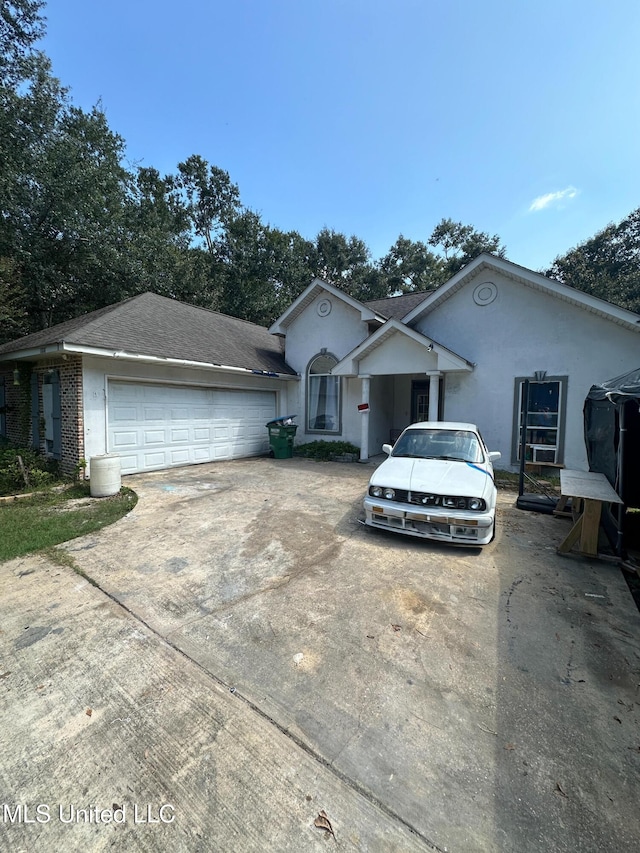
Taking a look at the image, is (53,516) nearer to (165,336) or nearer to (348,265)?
(165,336)

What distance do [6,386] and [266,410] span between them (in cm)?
781

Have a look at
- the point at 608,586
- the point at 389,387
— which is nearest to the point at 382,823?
the point at 608,586

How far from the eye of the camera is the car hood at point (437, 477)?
4645mm

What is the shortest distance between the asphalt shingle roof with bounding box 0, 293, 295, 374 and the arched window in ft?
3.49

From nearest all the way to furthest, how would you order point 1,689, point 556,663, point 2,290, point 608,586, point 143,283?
point 1,689
point 556,663
point 608,586
point 2,290
point 143,283

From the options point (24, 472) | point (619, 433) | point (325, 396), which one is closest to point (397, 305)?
point (325, 396)

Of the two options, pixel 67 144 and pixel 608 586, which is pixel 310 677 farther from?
pixel 67 144

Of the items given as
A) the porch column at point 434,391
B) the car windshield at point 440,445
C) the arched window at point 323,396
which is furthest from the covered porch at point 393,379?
the car windshield at point 440,445

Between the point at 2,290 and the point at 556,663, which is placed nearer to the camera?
the point at 556,663

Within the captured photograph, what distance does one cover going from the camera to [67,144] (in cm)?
1559

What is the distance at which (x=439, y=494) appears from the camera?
458 cm

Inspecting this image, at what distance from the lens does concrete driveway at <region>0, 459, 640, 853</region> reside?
1628 mm

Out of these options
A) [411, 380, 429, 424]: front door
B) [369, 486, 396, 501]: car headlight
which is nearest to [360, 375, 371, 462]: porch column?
[411, 380, 429, 424]: front door

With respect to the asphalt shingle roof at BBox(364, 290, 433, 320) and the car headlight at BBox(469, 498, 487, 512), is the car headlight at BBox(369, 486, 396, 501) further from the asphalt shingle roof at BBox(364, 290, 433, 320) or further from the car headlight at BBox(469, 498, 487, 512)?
the asphalt shingle roof at BBox(364, 290, 433, 320)
